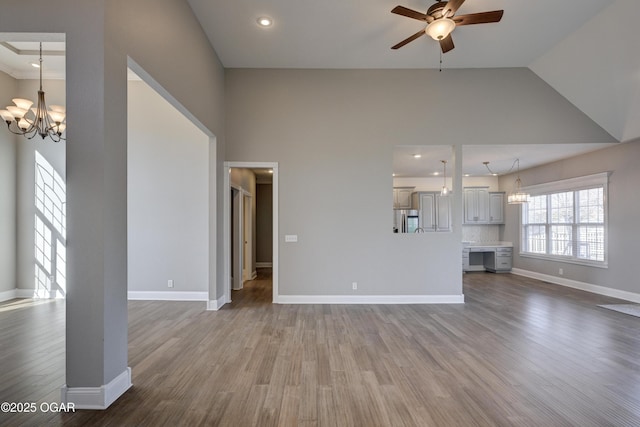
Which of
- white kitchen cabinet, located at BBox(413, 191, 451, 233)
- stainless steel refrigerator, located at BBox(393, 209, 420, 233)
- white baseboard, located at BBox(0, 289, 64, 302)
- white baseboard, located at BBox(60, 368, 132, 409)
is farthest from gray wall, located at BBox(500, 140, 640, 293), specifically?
white baseboard, located at BBox(0, 289, 64, 302)

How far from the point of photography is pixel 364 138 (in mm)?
4926

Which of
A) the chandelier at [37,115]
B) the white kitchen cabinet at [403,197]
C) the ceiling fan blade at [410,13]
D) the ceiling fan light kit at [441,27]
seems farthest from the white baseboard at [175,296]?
the white kitchen cabinet at [403,197]

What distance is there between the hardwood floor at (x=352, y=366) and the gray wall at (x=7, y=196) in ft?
2.48

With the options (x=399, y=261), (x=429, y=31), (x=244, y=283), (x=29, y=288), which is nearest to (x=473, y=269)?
(x=399, y=261)

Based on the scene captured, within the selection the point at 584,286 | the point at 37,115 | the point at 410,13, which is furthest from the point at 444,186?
the point at 37,115

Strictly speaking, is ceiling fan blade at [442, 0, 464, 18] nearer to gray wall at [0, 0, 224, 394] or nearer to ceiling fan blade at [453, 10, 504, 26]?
ceiling fan blade at [453, 10, 504, 26]

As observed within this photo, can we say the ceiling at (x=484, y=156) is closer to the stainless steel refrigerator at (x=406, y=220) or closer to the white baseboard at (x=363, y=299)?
the stainless steel refrigerator at (x=406, y=220)

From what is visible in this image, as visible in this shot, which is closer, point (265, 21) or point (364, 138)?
point (265, 21)

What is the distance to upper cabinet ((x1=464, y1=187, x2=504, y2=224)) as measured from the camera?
818 centimetres

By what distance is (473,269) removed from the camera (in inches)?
324

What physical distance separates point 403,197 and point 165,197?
6025 millimetres

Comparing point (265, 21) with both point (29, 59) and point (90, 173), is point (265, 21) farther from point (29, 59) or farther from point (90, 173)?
point (29, 59)

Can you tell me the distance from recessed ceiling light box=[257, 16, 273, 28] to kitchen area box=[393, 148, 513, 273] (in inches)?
204

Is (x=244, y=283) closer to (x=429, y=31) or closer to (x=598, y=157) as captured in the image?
(x=429, y=31)
